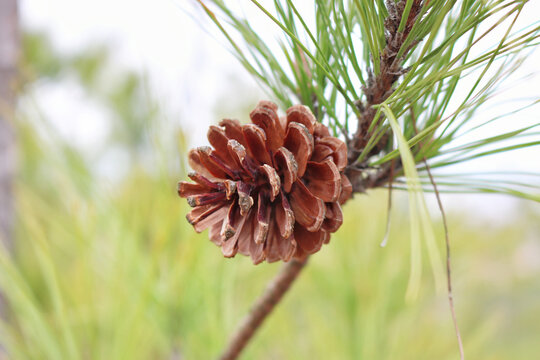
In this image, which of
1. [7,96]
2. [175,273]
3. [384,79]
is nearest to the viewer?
[384,79]

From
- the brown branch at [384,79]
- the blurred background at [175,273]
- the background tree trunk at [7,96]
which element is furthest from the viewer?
the background tree trunk at [7,96]

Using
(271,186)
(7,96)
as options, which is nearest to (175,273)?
(271,186)

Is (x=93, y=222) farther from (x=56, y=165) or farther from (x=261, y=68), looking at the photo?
(x=261, y=68)

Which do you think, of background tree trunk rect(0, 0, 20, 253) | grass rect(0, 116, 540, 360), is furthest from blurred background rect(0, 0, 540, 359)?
background tree trunk rect(0, 0, 20, 253)

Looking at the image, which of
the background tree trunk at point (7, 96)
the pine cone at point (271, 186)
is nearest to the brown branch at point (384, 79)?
the pine cone at point (271, 186)

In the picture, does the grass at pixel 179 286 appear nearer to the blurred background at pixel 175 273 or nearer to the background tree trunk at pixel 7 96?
the blurred background at pixel 175 273

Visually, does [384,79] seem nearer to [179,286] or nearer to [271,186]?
[271,186]

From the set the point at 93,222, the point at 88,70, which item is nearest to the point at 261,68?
the point at 93,222
